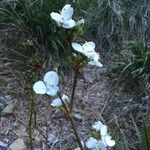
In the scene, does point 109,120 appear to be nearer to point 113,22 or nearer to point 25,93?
point 25,93

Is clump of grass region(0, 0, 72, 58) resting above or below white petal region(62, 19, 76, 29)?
above

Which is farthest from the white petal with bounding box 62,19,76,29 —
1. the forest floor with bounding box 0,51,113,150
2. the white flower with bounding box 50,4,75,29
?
the forest floor with bounding box 0,51,113,150

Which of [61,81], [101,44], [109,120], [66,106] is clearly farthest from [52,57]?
[66,106]

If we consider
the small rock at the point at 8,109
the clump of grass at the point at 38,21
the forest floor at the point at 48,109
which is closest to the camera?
the forest floor at the point at 48,109

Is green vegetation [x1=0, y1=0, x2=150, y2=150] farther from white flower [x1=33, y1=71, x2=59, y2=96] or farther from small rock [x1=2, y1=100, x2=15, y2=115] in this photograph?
white flower [x1=33, y1=71, x2=59, y2=96]

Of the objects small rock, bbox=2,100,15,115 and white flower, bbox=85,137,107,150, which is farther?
small rock, bbox=2,100,15,115

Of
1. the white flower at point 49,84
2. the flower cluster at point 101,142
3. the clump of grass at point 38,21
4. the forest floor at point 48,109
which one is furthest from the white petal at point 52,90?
the clump of grass at point 38,21

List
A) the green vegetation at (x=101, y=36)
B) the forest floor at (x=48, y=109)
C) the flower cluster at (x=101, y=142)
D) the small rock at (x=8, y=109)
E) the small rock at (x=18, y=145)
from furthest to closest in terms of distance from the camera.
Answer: the green vegetation at (x=101, y=36), the small rock at (x=8, y=109), the forest floor at (x=48, y=109), the small rock at (x=18, y=145), the flower cluster at (x=101, y=142)

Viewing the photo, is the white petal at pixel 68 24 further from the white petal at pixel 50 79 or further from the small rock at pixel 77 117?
the small rock at pixel 77 117

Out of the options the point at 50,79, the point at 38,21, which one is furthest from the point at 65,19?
the point at 38,21
